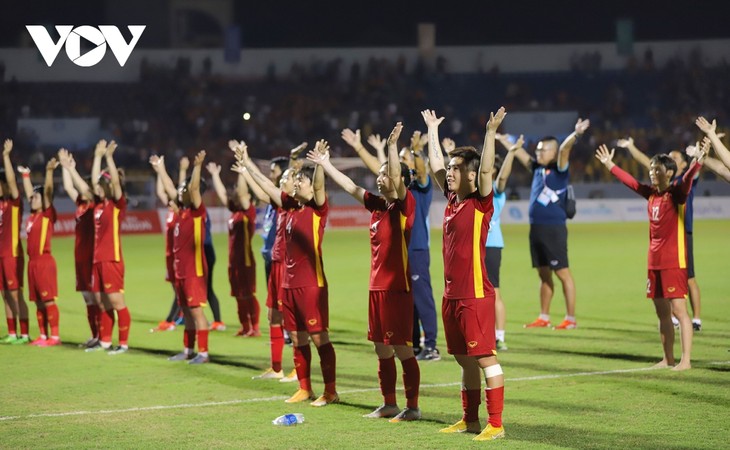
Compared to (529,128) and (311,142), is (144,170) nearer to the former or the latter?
(311,142)

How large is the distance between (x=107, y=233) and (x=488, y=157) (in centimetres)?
718

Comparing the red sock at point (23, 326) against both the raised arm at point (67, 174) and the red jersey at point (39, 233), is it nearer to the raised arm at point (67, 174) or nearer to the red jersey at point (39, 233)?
the red jersey at point (39, 233)

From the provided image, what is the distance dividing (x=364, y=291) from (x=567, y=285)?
5.98 m

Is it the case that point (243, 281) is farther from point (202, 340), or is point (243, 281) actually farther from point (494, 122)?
point (494, 122)

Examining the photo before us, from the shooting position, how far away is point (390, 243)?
8.91 m

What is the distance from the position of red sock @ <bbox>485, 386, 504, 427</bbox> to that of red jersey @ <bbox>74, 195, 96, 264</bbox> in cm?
760

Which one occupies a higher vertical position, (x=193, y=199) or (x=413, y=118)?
(x=413, y=118)

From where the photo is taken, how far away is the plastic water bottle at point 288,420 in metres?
8.63

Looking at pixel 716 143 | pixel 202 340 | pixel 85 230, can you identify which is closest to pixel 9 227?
pixel 85 230

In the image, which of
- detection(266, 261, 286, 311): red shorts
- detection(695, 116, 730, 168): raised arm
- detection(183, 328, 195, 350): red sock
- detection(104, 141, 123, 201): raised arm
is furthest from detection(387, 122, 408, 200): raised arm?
detection(104, 141, 123, 201): raised arm

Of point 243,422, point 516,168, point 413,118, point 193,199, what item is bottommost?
point 243,422

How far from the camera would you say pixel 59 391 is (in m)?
10.7

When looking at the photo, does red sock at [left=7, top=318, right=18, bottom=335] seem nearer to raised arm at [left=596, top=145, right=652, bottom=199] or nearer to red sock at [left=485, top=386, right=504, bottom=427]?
raised arm at [left=596, top=145, right=652, bottom=199]

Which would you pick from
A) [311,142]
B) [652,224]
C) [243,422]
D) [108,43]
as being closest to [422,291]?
[652,224]
